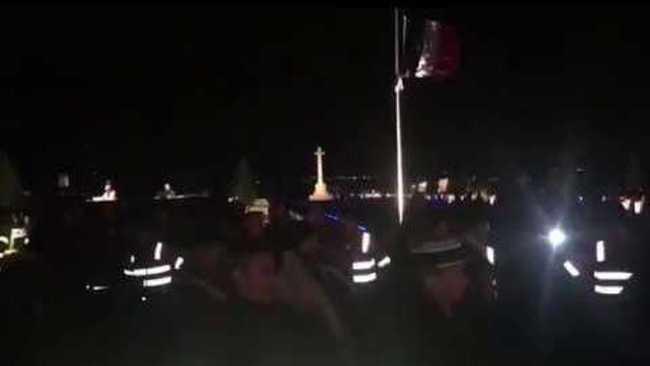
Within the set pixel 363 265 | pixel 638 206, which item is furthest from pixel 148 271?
pixel 638 206

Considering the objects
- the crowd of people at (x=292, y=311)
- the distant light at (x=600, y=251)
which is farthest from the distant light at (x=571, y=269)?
the crowd of people at (x=292, y=311)

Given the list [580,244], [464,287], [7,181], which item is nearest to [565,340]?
[464,287]

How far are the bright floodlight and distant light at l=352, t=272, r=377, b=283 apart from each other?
2.41 metres

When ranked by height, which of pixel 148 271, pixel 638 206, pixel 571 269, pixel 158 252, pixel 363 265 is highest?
pixel 158 252

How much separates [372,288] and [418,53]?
3.41 m

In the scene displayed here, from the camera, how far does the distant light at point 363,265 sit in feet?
47.0

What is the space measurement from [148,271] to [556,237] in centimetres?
564

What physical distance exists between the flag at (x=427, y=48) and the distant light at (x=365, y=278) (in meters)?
2.77

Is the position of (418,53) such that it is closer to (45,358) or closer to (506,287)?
(506,287)

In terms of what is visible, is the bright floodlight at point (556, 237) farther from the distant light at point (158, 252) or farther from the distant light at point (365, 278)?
the distant light at point (158, 252)

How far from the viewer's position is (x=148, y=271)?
1319cm

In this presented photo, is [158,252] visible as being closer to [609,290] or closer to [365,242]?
[365,242]

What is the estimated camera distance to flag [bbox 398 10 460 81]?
1262 cm

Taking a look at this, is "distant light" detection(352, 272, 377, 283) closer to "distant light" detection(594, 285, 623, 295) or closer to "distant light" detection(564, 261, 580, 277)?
"distant light" detection(564, 261, 580, 277)
